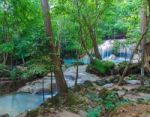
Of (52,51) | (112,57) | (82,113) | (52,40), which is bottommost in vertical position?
(112,57)

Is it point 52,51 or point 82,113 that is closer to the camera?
point 82,113

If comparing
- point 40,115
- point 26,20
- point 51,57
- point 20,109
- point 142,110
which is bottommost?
point 20,109

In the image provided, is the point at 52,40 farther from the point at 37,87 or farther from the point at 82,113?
the point at 37,87

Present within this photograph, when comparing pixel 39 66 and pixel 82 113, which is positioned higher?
pixel 39 66

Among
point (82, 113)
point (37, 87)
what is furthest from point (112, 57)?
point (82, 113)

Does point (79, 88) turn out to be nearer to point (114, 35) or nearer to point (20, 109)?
point (20, 109)

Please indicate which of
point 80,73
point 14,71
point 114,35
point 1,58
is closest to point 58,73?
point 14,71

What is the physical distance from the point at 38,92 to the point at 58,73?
382 centimetres

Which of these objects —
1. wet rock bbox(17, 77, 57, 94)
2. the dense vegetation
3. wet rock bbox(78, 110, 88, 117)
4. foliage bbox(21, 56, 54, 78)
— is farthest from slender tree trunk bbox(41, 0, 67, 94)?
wet rock bbox(17, 77, 57, 94)

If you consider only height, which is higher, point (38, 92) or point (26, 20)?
point (26, 20)

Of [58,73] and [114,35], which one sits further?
[114,35]

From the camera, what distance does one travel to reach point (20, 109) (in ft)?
37.1

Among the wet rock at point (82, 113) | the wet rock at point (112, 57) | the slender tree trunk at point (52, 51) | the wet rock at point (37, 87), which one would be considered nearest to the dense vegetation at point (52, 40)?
the slender tree trunk at point (52, 51)

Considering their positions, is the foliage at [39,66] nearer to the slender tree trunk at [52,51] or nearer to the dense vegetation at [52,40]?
the dense vegetation at [52,40]
